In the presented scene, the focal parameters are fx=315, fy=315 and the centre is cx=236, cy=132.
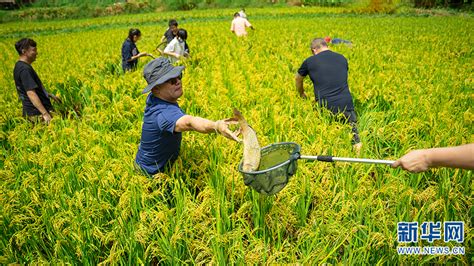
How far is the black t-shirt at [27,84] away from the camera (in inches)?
152

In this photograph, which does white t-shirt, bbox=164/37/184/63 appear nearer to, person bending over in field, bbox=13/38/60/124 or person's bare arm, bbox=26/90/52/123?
person bending over in field, bbox=13/38/60/124

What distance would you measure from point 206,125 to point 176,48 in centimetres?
541

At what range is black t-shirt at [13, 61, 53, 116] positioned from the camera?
12.7ft

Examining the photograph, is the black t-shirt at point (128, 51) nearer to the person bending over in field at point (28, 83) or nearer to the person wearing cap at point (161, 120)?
the person bending over in field at point (28, 83)

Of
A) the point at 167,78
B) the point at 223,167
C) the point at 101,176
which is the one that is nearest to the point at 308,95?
the point at 223,167

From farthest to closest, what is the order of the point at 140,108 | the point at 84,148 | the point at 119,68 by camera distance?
the point at 119,68 < the point at 140,108 < the point at 84,148

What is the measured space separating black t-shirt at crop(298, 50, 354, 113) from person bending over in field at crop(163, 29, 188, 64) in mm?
3677

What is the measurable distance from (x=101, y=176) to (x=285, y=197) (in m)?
1.34

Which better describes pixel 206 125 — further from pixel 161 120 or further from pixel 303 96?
pixel 303 96

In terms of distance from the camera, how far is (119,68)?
6.51 meters

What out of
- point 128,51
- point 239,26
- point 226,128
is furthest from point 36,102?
point 239,26

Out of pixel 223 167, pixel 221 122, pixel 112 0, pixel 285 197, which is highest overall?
pixel 112 0

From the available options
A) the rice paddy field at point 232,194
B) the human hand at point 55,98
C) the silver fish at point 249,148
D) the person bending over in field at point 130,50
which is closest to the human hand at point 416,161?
the rice paddy field at point 232,194

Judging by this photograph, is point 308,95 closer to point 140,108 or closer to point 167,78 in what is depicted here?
point 140,108
